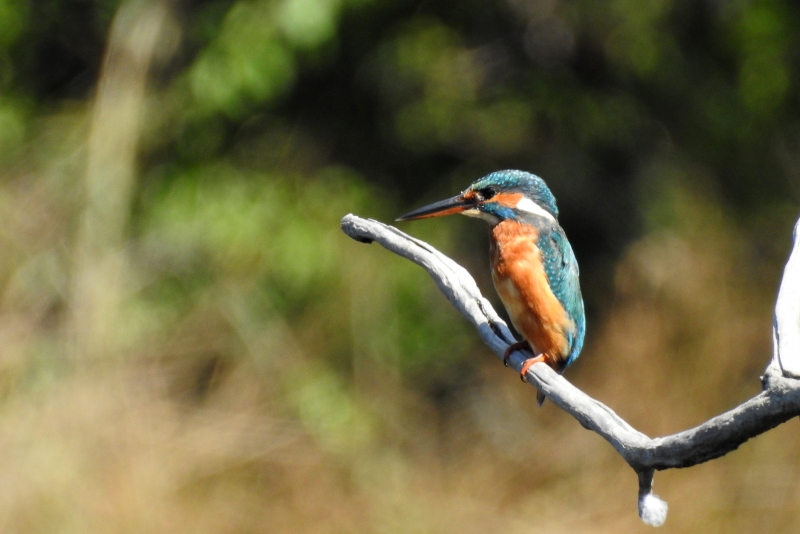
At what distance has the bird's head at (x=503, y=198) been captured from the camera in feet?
8.49

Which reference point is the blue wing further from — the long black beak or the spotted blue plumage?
the long black beak

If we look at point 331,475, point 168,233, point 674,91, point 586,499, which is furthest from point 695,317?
point 168,233

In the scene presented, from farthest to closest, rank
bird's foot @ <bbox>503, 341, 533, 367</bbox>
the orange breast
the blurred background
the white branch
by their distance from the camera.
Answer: the blurred background < the orange breast < bird's foot @ <bbox>503, 341, 533, 367</bbox> < the white branch

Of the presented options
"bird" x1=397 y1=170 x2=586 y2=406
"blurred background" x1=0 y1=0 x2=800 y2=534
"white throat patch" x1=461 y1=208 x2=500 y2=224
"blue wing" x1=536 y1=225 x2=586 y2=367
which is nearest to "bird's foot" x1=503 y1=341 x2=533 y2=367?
"bird" x1=397 y1=170 x2=586 y2=406

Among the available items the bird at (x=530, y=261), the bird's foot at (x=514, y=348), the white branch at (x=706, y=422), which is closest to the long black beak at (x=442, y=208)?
the bird at (x=530, y=261)

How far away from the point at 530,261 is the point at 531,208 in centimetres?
20

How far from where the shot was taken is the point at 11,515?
12.2 ft

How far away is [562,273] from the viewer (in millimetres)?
2547

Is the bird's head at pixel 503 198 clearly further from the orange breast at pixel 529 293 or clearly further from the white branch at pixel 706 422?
the white branch at pixel 706 422

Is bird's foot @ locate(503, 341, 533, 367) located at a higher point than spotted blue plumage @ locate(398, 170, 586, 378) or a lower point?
lower

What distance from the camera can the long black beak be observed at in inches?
96.6

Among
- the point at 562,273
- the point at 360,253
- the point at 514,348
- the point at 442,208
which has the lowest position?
the point at 360,253

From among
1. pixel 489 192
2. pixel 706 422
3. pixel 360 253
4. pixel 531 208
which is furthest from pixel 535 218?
pixel 360 253

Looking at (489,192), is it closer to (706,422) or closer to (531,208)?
(531,208)
